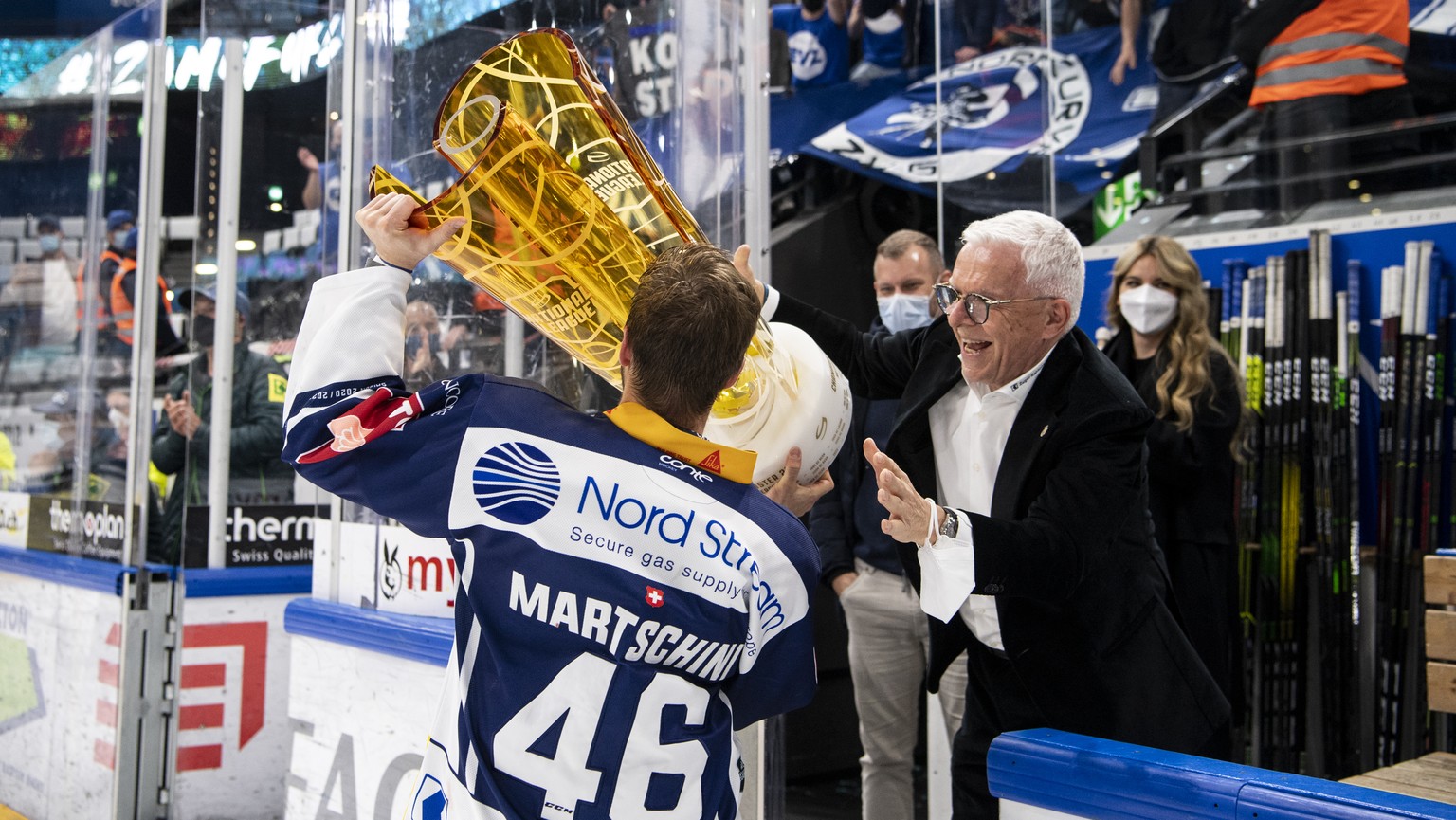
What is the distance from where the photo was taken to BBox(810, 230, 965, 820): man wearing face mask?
304 centimetres

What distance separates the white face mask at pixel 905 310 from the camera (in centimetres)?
301

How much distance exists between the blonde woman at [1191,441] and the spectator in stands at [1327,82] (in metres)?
1.74

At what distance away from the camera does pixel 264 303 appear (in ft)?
14.0

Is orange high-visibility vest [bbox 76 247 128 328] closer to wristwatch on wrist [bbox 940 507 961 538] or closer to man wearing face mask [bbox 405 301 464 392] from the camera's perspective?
man wearing face mask [bbox 405 301 464 392]

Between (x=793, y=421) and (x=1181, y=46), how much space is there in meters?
4.68

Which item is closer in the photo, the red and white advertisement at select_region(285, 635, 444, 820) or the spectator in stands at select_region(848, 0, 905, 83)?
the red and white advertisement at select_region(285, 635, 444, 820)

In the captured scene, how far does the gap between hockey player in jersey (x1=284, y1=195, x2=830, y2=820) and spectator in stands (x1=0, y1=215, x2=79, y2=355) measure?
154 inches

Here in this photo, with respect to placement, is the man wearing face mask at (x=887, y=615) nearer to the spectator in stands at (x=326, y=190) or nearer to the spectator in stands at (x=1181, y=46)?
the spectator in stands at (x=326, y=190)

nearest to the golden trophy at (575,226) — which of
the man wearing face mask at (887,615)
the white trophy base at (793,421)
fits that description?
the white trophy base at (793,421)

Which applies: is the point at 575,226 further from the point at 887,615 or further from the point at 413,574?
the point at 887,615

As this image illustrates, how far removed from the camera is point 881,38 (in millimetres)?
6961

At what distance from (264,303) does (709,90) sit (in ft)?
7.93

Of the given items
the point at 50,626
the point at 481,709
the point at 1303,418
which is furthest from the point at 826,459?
the point at 50,626

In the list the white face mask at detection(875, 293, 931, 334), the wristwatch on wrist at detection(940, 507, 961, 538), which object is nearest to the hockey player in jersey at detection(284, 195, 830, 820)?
the wristwatch on wrist at detection(940, 507, 961, 538)
